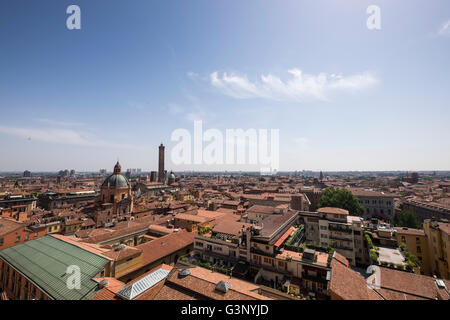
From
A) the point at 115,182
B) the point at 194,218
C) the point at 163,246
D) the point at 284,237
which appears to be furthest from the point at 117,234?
the point at 115,182

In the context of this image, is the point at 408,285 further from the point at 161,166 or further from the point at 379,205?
the point at 161,166

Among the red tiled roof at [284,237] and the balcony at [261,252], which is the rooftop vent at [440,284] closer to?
the red tiled roof at [284,237]

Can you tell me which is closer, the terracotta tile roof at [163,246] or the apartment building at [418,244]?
the terracotta tile roof at [163,246]

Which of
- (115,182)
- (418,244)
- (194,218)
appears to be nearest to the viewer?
(418,244)

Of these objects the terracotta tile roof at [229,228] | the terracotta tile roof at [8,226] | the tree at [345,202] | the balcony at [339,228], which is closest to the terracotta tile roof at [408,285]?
the balcony at [339,228]

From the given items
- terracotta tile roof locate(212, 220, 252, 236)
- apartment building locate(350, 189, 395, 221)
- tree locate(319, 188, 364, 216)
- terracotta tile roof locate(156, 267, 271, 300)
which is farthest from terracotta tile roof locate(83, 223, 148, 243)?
apartment building locate(350, 189, 395, 221)

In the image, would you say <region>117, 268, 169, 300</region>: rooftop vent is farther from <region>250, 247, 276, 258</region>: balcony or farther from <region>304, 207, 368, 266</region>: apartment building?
<region>304, 207, 368, 266</region>: apartment building
